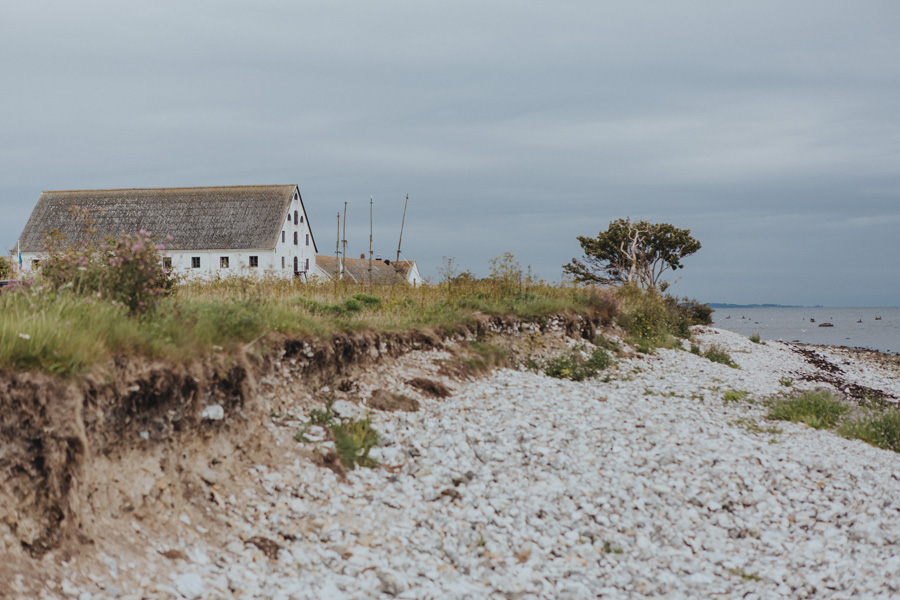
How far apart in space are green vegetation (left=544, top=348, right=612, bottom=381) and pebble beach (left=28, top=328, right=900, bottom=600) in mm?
3288

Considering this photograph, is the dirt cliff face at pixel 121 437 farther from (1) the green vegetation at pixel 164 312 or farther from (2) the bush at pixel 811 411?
(2) the bush at pixel 811 411

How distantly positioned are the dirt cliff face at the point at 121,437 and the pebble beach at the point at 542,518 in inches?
15.9

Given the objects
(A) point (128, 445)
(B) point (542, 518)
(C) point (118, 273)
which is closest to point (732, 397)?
(B) point (542, 518)

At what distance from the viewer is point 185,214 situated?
53.6 meters

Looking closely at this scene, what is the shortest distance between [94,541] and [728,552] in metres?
6.71

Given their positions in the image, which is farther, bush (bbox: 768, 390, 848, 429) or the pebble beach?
bush (bbox: 768, 390, 848, 429)

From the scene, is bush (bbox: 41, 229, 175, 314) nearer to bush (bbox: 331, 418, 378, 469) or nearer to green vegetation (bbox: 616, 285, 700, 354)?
bush (bbox: 331, 418, 378, 469)

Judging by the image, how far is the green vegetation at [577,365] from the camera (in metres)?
14.9

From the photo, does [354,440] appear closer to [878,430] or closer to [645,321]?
[878,430]

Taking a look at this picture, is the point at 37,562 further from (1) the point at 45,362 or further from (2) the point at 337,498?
(2) the point at 337,498

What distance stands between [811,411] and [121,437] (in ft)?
41.4

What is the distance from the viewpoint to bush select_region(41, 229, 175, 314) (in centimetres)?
885

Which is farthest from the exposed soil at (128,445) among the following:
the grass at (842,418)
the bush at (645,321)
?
the bush at (645,321)

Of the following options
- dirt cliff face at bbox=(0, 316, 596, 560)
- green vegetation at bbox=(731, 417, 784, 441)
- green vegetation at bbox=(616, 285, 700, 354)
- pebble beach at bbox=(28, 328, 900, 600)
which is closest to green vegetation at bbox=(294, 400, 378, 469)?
pebble beach at bbox=(28, 328, 900, 600)
